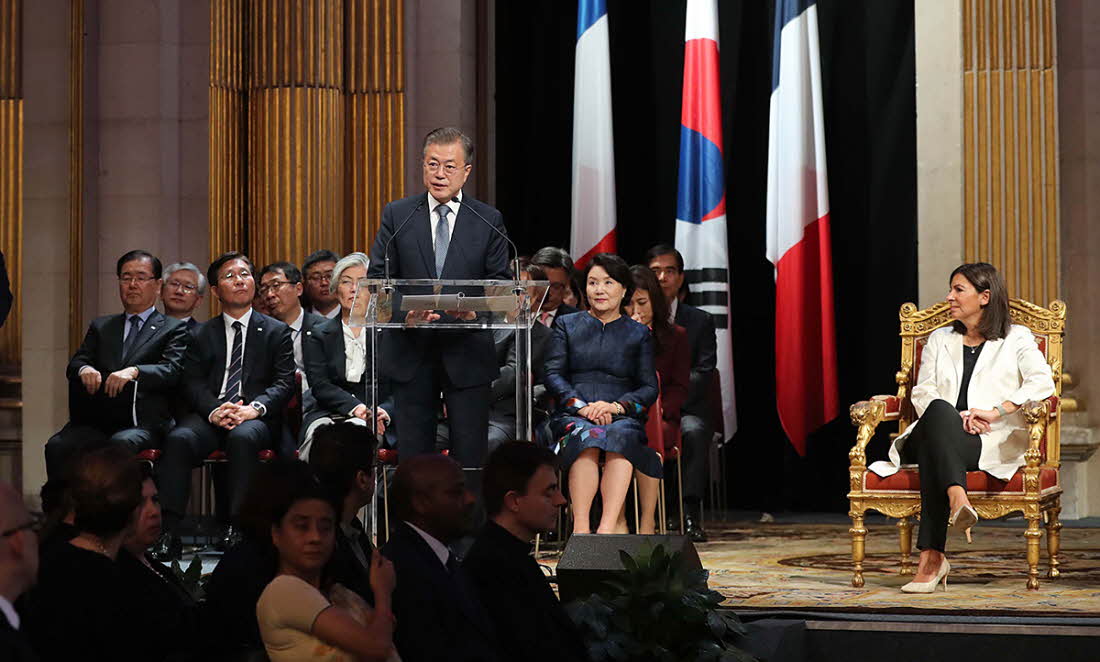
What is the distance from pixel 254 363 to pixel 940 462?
2710mm

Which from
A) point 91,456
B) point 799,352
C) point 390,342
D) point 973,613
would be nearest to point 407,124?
point 799,352

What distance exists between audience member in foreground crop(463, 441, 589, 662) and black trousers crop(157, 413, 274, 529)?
2.77m

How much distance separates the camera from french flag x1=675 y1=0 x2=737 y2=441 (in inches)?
313

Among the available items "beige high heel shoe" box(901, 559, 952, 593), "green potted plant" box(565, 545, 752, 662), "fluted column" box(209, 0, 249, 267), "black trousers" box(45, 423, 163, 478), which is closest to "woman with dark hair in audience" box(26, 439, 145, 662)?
"green potted plant" box(565, 545, 752, 662)

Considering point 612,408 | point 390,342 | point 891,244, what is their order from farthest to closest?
point 891,244 → point 612,408 → point 390,342

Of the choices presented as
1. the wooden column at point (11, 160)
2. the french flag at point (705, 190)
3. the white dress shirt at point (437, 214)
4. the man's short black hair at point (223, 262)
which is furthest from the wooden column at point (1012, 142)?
the wooden column at point (11, 160)

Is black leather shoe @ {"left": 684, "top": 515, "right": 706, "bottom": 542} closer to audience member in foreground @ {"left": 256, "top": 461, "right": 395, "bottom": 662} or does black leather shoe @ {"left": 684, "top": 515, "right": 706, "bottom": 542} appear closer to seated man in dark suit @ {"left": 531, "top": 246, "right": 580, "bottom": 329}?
seated man in dark suit @ {"left": 531, "top": 246, "right": 580, "bottom": 329}

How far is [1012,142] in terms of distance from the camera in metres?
7.40

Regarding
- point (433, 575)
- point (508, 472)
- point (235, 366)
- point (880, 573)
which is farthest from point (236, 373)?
point (433, 575)

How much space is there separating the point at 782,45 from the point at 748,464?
2196 mm

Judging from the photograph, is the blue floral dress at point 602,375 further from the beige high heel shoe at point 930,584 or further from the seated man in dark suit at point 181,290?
the seated man in dark suit at point 181,290

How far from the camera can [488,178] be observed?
8609mm

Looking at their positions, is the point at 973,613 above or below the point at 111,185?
below

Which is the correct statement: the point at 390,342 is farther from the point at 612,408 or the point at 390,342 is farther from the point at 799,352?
the point at 799,352
